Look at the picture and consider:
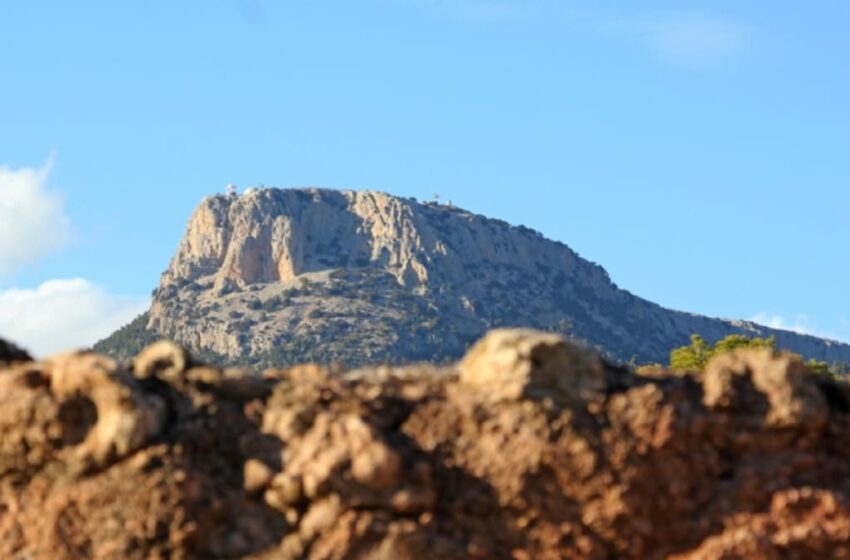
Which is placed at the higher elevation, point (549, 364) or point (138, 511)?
point (549, 364)

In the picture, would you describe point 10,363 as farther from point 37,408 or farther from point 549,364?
point 549,364

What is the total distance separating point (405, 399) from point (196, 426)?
1426 millimetres

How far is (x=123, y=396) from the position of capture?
13.0 m

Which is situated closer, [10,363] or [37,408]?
[37,408]

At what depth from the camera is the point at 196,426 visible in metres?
13.0

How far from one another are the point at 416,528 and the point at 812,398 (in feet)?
9.77

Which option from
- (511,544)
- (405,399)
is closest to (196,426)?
(405,399)

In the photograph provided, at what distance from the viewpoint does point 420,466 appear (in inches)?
502

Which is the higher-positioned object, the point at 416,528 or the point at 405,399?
the point at 405,399

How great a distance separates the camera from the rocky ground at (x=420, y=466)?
12648 millimetres

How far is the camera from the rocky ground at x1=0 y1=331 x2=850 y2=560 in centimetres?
1265

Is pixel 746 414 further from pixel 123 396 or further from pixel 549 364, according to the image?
pixel 123 396

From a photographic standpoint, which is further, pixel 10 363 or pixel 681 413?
pixel 10 363

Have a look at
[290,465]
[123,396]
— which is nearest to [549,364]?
[290,465]
